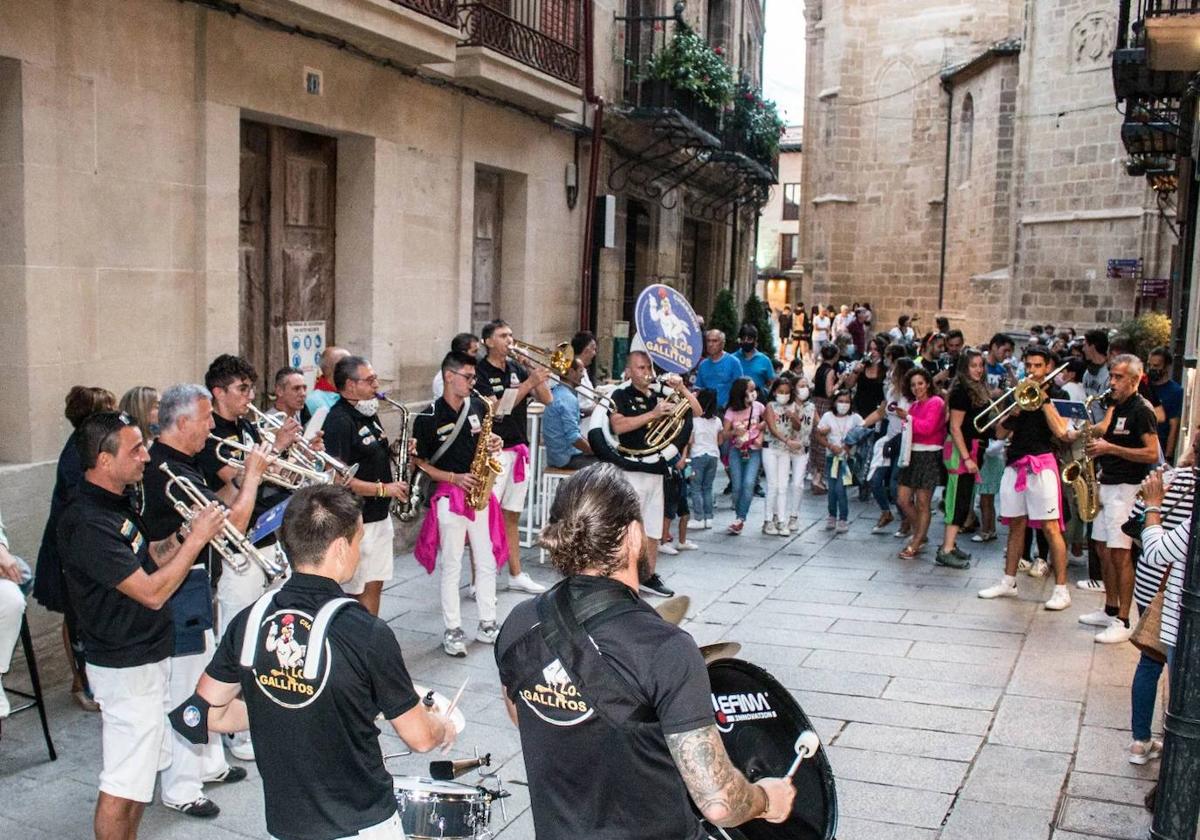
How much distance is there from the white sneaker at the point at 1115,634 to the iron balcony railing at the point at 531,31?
716 cm

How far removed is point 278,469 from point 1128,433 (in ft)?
18.6

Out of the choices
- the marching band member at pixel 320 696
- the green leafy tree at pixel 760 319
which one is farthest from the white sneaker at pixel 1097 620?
the green leafy tree at pixel 760 319

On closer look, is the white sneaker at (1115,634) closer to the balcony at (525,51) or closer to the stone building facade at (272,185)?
the stone building facade at (272,185)

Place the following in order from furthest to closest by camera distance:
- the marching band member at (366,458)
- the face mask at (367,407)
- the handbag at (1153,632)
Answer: the face mask at (367,407) < the marching band member at (366,458) < the handbag at (1153,632)

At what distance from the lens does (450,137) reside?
11047 millimetres

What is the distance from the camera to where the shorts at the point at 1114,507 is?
8.05 metres

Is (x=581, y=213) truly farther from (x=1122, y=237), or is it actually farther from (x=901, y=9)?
(x=901, y=9)

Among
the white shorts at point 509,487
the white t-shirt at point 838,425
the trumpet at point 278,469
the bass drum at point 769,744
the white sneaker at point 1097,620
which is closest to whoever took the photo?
the bass drum at point 769,744

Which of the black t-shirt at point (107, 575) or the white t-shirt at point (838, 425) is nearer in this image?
the black t-shirt at point (107, 575)

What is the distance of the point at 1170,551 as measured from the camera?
5391 mm

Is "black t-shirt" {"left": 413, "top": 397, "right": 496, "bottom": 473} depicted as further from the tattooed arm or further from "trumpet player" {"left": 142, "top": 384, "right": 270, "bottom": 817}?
the tattooed arm

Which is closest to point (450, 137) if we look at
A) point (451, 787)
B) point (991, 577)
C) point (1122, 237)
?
point (991, 577)

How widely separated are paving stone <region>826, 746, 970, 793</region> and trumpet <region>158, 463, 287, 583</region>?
2925 millimetres

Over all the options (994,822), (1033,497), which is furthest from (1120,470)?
(994,822)
